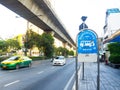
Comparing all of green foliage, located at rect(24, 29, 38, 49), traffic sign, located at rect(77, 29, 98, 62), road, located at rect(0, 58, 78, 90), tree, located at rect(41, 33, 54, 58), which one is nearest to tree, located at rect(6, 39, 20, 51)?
tree, located at rect(41, 33, 54, 58)

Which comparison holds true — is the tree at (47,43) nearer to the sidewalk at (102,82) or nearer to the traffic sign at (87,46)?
the sidewalk at (102,82)

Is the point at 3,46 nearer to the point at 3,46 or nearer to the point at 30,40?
the point at 3,46

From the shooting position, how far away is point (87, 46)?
9602 mm

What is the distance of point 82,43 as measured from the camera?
9609 millimetres

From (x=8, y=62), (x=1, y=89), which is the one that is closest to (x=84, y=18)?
(x=1, y=89)

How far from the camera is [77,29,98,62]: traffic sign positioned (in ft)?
31.2

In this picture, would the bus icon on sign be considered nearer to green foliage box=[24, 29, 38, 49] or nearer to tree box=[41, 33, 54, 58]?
green foliage box=[24, 29, 38, 49]

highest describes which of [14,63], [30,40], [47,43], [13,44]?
[13,44]

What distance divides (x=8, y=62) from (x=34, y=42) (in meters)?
26.8

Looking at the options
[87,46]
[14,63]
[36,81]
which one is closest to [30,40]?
[14,63]

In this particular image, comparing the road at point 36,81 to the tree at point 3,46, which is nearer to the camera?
the road at point 36,81

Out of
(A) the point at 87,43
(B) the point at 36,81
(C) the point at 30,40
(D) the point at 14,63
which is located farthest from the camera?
(C) the point at 30,40

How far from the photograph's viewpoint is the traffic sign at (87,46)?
374 inches

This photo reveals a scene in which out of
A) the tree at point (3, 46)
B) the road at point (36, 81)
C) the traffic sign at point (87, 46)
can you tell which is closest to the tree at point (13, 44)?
the tree at point (3, 46)
